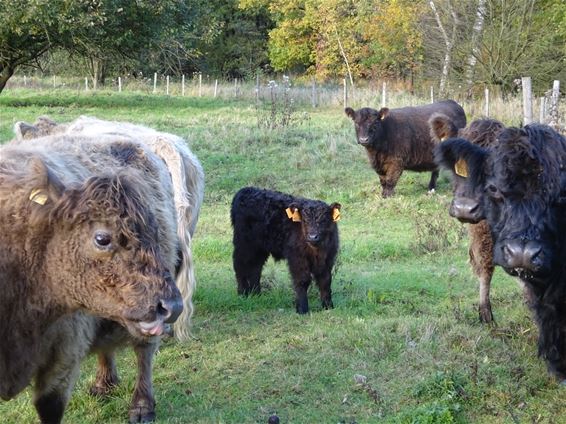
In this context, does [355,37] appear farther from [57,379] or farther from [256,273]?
[57,379]

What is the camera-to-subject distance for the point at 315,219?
804 centimetres

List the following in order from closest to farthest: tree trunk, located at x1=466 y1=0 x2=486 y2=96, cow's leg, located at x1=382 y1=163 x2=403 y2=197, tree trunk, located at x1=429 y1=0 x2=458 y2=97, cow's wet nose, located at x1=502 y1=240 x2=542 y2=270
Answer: cow's wet nose, located at x1=502 y1=240 x2=542 y2=270
cow's leg, located at x1=382 y1=163 x2=403 y2=197
tree trunk, located at x1=466 y1=0 x2=486 y2=96
tree trunk, located at x1=429 y1=0 x2=458 y2=97

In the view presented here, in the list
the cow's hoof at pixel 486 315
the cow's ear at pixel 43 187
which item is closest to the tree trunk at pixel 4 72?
the cow's hoof at pixel 486 315

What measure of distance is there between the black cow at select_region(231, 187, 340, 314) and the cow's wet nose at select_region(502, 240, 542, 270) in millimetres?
3342

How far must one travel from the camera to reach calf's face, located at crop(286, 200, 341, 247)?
7992mm

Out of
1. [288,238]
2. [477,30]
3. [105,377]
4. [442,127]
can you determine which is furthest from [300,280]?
[477,30]

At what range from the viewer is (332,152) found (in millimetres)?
17328

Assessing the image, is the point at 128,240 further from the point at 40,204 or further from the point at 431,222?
the point at 431,222

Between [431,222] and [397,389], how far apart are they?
258 inches

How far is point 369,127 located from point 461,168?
31.5ft

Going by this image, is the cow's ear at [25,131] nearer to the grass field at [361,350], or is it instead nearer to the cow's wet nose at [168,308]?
the grass field at [361,350]

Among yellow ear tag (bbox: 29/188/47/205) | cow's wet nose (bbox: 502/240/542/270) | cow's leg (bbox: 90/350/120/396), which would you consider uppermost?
yellow ear tag (bbox: 29/188/47/205)

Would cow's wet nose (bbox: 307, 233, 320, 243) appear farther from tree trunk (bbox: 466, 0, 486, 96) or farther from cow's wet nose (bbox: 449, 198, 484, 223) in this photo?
tree trunk (bbox: 466, 0, 486, 96)

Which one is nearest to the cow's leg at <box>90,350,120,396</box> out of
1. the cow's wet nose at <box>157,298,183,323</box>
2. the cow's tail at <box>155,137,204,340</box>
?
the cow's tail at <box>155,137,204,340</box>
